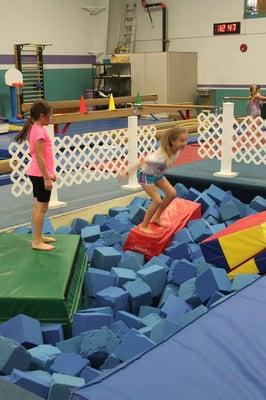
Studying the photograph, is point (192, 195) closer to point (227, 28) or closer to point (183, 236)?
point (183, 236)

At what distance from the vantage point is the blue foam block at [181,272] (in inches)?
144

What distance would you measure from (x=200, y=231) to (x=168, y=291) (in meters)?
0.96

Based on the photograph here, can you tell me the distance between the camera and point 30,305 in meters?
2.91

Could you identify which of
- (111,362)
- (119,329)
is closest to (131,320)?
(119,329)

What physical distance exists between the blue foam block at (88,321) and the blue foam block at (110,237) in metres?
1.51

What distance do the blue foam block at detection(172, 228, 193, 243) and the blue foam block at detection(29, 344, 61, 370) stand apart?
1885mm

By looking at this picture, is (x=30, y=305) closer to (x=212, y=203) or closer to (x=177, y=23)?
(x=212, y=203)

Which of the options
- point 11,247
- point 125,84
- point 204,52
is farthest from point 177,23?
point 11,247

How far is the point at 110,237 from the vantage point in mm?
4477

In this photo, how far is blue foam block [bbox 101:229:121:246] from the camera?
4.46 metres

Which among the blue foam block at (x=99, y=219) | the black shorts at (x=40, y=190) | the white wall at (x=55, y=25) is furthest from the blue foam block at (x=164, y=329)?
the white wall at (x=55, y=25)

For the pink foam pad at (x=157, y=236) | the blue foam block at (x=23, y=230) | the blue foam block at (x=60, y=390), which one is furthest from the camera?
the blue foam block at (x=23, y=230)

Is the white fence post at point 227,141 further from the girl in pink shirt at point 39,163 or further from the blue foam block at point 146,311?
the blue foam block at point 146,311

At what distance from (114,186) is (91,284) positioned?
8.63ft
